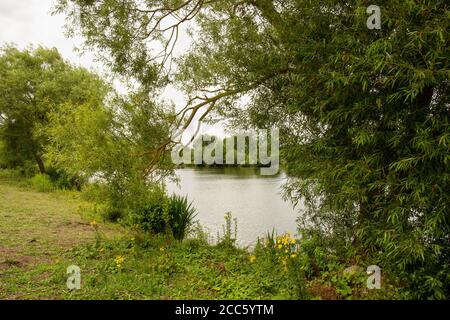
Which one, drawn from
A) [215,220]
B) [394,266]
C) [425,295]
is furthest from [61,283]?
[215,220]

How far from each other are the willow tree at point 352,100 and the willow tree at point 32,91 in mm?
12464

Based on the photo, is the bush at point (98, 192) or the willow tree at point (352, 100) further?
the bush at point (98, 192)

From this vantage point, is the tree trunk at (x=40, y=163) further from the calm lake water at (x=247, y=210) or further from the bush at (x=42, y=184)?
the calm lake water at (x=247, y=210)

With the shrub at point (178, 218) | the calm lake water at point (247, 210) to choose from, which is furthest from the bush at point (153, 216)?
the calm lake water at point (247, 210)

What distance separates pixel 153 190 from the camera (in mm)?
6578

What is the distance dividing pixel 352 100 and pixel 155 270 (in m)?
3.80

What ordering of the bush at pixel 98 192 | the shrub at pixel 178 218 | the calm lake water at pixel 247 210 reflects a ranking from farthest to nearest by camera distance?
the calm lake water at pixel 247 210, the shrub at pixel 178 218, the bush at pixel 98 192

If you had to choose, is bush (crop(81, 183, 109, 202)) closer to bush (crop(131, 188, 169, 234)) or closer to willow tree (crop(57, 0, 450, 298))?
bush (crop(131, 188, 169, 234))

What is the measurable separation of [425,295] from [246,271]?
7.83 feet

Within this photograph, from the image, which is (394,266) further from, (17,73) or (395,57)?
(17,73)

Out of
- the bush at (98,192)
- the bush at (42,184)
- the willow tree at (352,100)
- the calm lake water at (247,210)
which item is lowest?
the calm lake water at (247,210)

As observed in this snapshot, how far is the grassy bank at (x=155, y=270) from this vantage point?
4281mm

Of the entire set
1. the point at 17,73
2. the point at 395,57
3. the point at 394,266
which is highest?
the point at 17,73

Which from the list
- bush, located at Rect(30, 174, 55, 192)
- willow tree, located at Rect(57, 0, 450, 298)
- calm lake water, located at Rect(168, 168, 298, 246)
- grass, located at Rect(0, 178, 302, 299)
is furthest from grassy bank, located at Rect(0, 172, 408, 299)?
bush, located at Rect(30, 174, 55, 192)
